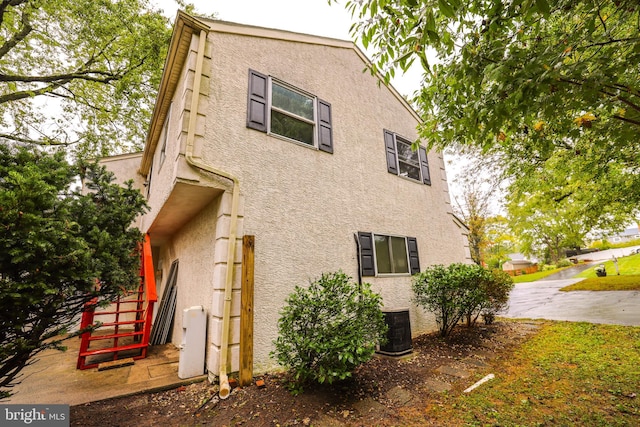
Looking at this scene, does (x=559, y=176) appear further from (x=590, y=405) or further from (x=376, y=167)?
(x=590, y=405)

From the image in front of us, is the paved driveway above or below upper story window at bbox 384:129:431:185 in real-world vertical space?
below

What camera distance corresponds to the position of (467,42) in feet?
9.96

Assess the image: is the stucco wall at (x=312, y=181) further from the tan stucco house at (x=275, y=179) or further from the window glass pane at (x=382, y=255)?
the window glass pane at (x=382, y=255)

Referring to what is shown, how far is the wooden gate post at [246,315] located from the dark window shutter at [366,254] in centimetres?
255

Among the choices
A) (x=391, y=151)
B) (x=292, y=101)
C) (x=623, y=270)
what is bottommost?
(x=623, y=270)

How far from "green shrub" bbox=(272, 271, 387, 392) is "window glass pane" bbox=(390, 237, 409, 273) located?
2609 millimetres

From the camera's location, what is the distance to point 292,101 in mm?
5691

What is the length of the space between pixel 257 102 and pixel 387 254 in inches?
173

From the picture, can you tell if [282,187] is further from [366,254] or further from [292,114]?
[366,254]

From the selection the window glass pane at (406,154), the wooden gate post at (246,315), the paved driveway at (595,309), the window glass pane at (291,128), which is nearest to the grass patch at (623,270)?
the paved driveway at (595,309)

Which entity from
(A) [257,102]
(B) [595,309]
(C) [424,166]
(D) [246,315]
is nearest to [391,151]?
(C) [424,166]

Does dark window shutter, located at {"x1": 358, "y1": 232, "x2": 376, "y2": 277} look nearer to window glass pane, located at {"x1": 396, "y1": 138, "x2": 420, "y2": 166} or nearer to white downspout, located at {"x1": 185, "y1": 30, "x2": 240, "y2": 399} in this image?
white downspout, located at {"x1": 185, "y1": 30, "x2": 240, "y2": 399}

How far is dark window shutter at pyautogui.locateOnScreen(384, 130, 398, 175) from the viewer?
723 cm

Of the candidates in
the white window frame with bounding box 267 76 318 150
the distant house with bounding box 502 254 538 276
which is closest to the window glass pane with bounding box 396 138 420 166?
the white window frame with bounding box 267 76 318 150
